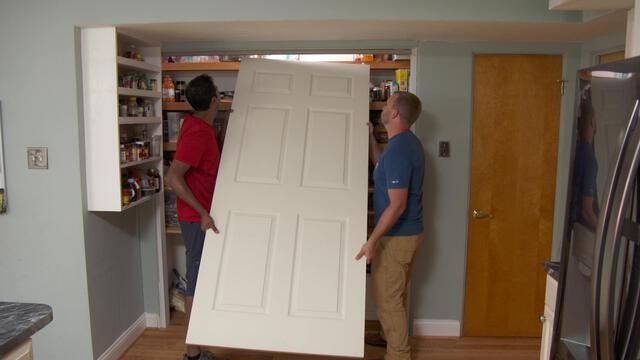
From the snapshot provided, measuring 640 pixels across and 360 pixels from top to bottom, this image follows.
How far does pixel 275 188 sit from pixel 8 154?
1.53 meters

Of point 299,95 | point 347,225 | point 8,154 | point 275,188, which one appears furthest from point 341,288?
point 8,154

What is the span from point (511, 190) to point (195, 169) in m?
2.08

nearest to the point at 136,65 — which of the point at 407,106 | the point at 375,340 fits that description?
the point at 407,106

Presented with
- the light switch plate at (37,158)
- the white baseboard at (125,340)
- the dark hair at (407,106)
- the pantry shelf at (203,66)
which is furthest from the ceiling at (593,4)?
the white baseboard at (125,340)

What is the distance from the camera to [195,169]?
2.81 m

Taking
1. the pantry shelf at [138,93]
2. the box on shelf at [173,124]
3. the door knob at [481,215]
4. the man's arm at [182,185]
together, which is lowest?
the door knob at [481,215]

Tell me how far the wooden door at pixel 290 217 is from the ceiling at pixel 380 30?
0.20m

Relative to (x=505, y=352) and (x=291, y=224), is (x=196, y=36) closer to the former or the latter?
(x=291, y=224)

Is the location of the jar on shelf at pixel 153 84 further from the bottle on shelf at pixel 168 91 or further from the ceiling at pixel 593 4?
the ceiling at pixel 593 4

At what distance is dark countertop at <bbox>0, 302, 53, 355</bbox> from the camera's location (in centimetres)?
121

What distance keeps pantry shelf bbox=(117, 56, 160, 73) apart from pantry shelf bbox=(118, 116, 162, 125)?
12.0 inches

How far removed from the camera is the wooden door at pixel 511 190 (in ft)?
10.5

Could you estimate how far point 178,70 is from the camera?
11.8 feet

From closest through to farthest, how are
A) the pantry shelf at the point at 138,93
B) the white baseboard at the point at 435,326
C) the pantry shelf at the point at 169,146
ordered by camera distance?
the pantry shelf at the point at 138,93 < the white baseboard at the point at 435,326 < the pantry shelf at the point at 169,146
